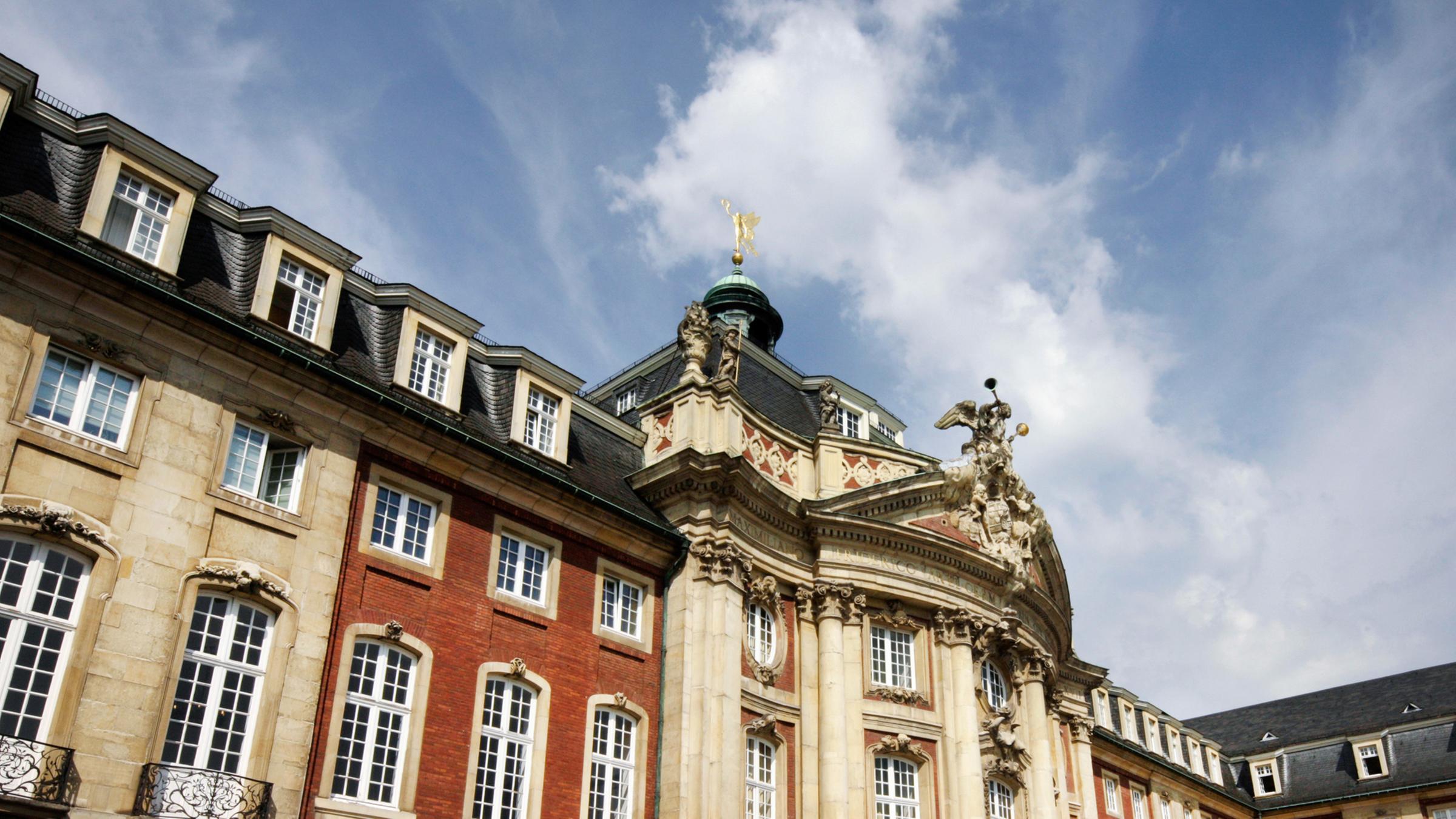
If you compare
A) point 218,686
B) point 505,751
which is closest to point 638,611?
point 505,751

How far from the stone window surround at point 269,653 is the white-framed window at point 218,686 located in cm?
9

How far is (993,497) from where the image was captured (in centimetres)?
3469

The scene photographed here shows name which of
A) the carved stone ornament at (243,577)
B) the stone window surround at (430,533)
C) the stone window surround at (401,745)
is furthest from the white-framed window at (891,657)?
the carved stone ornament at (243,577)

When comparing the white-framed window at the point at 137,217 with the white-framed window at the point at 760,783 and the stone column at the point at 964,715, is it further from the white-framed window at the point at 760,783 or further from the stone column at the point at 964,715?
the stone column at the point at 964,715

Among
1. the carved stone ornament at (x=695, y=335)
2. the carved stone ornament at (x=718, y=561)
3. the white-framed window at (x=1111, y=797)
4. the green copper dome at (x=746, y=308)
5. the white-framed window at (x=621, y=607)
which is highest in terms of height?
the green copper dome at (x=746, y=308)

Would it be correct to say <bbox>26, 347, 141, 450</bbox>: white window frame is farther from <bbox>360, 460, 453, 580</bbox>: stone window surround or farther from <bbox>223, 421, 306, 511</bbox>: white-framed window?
<bbox>360, 460, 453, 580</bbox>: stone window surround

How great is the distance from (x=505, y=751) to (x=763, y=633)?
834 centimetres

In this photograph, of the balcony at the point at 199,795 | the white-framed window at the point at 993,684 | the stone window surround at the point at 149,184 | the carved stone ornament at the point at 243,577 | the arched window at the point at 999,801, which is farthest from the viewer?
the white-framed window at the point at 993,684

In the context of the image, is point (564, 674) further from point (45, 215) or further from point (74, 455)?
point (45, 215)

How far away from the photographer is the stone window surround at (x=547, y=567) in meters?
23.9

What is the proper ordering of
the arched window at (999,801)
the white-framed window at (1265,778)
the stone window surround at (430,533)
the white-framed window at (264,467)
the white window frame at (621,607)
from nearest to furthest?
the white-framed window at (264,467) → the stone window surround at (430,533) → the white window frame at (621,607) → the arched window at (999,801) → the white-framed window at (1265,778)

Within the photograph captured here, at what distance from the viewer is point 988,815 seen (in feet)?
100

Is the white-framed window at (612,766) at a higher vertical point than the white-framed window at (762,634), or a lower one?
lower

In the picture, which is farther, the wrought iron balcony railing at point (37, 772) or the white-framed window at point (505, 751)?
the white-framed window at point (505, 751)
